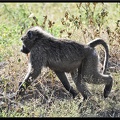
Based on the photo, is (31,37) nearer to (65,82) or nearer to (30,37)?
(30,37)

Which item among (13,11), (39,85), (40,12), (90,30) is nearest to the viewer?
(39,85)

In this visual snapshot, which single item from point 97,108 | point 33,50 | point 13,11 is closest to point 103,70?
point 97,108

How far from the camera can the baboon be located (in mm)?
6973

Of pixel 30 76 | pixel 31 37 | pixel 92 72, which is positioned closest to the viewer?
pixel 30 76

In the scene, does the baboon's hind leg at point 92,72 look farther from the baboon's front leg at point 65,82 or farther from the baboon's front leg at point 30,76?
the baboon's front leg at point 30,76

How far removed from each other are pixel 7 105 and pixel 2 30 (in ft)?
8.42

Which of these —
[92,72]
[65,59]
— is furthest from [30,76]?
[92,72]

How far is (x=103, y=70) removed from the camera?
24.0 ft

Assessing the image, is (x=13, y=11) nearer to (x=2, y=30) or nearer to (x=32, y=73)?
(x=2, y=30)

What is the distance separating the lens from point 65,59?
7.10m

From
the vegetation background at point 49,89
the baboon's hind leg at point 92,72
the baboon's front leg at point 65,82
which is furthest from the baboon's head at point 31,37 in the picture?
the baboon's hind leg at point 92,72

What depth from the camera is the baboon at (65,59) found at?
6.97 m

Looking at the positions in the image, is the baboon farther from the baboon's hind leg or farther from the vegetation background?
the vegetation background

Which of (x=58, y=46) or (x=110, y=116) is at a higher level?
(x=58, y=46)
